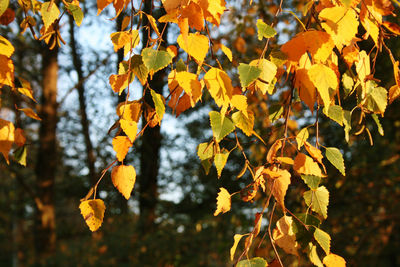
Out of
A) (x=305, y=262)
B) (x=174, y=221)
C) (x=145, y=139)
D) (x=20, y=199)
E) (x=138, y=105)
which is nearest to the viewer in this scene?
(x=138, y=105)

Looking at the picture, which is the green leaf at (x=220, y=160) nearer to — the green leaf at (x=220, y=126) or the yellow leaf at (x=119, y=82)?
the green leaf at (x=220, y=126)

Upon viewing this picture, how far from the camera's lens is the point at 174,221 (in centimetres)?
467

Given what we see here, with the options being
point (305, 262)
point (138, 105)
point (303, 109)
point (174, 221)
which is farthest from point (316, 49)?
point (174, 221)

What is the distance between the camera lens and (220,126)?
0.88 m

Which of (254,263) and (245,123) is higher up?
(245,123)

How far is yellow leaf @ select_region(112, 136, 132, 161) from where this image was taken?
891 millimetres

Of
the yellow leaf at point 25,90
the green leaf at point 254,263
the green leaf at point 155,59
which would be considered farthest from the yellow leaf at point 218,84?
the yellow leaf at point 25,90

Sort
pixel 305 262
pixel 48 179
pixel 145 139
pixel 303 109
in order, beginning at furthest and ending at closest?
pixel 48 179 < pixel 145 139 < pixel 305 262 < pixel 303 109

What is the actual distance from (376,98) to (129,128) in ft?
1.94

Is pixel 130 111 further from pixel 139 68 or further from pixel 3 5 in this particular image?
pixel 3 5

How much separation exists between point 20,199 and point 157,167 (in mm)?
4794

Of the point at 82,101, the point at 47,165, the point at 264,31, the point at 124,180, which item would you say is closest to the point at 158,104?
the point at 124,180

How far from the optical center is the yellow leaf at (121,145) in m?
0.89

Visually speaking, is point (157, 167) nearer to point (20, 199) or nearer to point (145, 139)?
point (145, 139)
